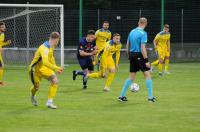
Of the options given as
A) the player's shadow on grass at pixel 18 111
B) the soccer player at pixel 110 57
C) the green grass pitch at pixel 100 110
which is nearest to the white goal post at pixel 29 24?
the green grass pitch at pixel 100 110

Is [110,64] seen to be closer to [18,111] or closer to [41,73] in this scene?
[41,73]

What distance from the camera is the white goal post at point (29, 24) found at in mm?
30911

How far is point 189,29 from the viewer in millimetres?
37000

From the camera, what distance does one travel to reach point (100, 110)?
14.2 metres

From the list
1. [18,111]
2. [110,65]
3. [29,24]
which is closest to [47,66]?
[18,111]

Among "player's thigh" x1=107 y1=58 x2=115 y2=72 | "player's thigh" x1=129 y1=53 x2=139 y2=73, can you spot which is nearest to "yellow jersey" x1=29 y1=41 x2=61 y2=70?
"player's thigh" x1=129 y1=53 x2=139 y2=73

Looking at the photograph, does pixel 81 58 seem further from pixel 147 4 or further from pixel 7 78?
pixel 147 4

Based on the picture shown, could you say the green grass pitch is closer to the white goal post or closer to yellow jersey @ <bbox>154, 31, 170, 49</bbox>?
yellow jersey @ <bbox>154, 31, 170, 49</bbox>

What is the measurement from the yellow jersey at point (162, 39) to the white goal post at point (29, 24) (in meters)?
5.91

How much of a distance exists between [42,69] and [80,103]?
1509 mm

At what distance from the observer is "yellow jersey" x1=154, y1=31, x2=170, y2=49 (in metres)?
25.9

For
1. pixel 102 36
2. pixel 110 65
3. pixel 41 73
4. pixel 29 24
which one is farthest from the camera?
pixel 29 24

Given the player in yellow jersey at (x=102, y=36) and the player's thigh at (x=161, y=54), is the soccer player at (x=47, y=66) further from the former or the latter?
the player's thigh at (x=161, y=54)

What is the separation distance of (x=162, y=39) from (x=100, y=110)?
12220 mm
